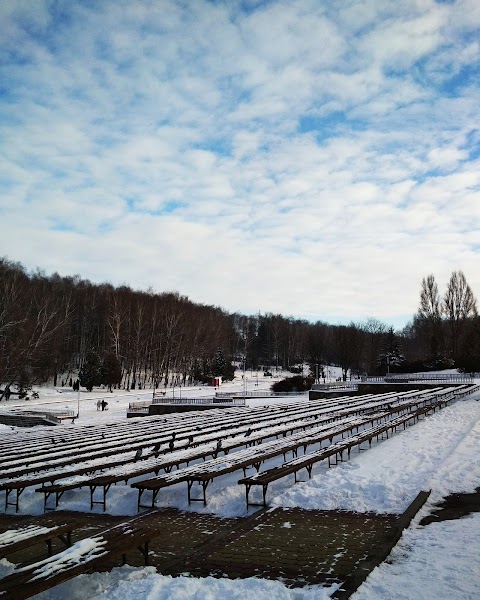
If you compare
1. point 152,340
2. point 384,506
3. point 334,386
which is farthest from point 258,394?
point 384,506

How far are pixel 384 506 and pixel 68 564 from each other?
5.35 meters

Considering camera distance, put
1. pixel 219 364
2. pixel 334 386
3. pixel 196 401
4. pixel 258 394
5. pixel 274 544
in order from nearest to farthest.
Answer: pixel 274 544, pixel 196 401, pixel 334 386, pixel 258 394, pixel 219 364

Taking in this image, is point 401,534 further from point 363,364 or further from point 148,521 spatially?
point 363,364

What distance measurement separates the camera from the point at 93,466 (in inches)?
420

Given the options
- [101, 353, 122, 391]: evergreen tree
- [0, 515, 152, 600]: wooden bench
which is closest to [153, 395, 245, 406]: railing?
[101, 353, 122, 391]: evergreen tree

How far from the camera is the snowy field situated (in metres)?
4.91

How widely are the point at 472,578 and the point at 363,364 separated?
89306 mm

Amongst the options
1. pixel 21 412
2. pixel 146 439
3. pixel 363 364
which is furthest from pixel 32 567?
pixel 363 364

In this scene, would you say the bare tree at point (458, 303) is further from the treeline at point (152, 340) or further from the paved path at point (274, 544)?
the paved path at point (274, 544)

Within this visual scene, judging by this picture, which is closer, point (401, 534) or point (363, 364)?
point (401, 534)

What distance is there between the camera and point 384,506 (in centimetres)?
828

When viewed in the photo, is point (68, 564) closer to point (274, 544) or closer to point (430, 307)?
point (274, 544)

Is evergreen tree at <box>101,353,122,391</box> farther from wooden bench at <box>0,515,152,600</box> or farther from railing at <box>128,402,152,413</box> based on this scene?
wooden bench at <box>0,515,152,600</box>

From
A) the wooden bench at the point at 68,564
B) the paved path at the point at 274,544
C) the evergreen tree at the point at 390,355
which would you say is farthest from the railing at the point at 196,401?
the evergreen tree at the point at 390,355
